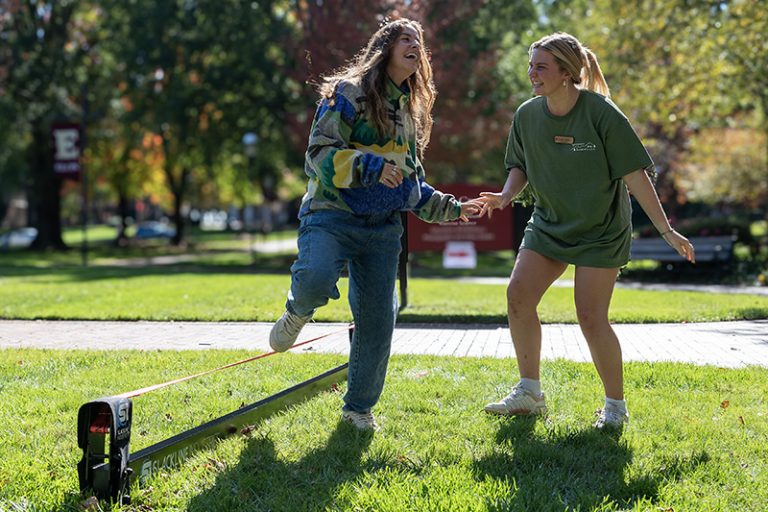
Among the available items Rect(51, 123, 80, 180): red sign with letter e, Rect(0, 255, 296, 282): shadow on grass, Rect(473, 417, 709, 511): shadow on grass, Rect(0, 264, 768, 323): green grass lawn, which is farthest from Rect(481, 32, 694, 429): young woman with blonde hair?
Rect(51, 123, 80, 180): red sign with letter e

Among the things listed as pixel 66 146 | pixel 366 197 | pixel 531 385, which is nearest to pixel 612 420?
pixel 531 385

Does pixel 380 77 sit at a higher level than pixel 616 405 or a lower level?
higher

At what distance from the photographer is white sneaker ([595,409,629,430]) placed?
12.6ft

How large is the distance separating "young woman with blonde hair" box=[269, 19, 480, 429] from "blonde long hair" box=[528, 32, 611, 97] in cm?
63

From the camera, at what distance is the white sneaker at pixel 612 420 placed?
3850 mm

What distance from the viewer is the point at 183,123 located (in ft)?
75.5

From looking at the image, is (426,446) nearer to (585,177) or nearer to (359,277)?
(359,277)

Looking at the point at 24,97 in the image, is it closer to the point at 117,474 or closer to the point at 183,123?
the point at 183,123

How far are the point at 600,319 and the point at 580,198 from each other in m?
0.62

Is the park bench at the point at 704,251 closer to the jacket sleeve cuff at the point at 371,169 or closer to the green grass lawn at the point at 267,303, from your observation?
the green grass lawn at the point at 267,303

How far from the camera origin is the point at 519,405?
4117 millimetres

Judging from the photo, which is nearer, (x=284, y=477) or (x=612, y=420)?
(x=284, y=477)

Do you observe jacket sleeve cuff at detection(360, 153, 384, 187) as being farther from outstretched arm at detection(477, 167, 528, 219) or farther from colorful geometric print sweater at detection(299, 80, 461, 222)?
outstretched arm at detection(477, 167, 528, 219)

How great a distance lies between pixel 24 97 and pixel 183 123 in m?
7.78
